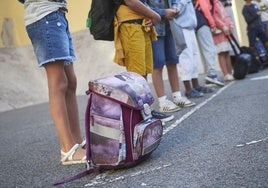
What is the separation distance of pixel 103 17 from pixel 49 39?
1.05m

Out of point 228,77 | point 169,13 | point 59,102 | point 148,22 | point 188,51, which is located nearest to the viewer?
point 59,102

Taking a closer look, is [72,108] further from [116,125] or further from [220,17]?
[220,17]

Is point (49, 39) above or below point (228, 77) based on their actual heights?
above

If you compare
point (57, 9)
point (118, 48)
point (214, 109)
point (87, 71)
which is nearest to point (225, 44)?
point (214, 109)

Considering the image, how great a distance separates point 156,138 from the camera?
298 cm

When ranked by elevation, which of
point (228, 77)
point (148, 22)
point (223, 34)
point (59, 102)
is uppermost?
point (148, 22)

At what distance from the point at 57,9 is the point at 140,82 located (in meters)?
0.81

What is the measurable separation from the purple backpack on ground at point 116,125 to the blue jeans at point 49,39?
0.42m

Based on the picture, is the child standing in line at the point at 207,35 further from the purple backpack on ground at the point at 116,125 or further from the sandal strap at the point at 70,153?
the purple backpack on ground at the point at 116,125

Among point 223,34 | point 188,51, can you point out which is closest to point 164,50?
point 188,51

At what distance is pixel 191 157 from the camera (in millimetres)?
2912

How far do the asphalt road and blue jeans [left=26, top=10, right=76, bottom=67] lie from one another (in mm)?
785

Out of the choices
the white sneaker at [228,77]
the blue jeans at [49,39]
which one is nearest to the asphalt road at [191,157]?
the blue jeans at [49,39]

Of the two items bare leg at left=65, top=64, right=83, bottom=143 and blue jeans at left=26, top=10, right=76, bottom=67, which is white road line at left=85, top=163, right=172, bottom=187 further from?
blue jeans at left=26, top=10, right=76, bottom=67
